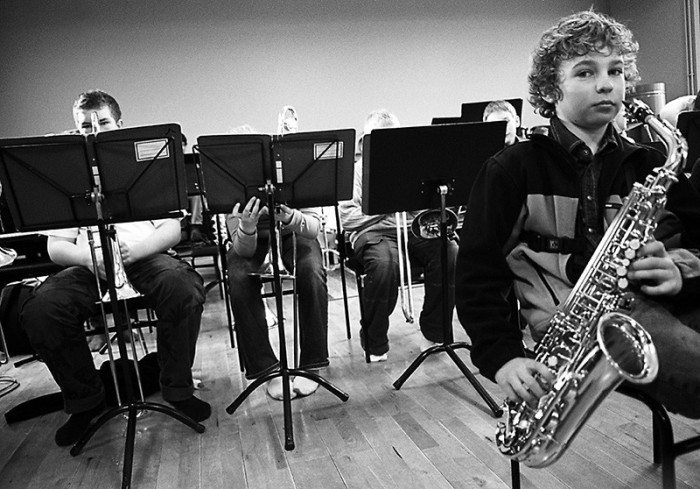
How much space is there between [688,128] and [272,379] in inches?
94.6

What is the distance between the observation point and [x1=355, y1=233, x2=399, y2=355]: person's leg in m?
3.03

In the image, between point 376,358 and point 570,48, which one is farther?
point 376,358

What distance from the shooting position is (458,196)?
2525 mm

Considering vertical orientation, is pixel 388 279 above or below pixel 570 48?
below

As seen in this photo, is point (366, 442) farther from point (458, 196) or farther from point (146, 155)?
point (146, 155)

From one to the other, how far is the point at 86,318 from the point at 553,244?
6.79ft

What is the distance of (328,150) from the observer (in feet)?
7.68

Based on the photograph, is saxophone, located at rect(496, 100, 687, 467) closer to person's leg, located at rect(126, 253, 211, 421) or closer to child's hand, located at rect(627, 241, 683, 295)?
child's hand, located at rect(627, 241, 683, 295)

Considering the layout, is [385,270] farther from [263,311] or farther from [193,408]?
[193,408]

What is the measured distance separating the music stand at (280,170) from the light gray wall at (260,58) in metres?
4.49

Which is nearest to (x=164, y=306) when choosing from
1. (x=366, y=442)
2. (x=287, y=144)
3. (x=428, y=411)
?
(x=287, y=144)

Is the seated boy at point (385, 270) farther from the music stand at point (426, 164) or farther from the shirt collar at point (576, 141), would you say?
the shirt collar at point (576, 141)

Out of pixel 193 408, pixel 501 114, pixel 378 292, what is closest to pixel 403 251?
pixel 378 292

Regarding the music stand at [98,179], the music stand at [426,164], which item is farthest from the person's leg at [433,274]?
the music stand at [98,179]
